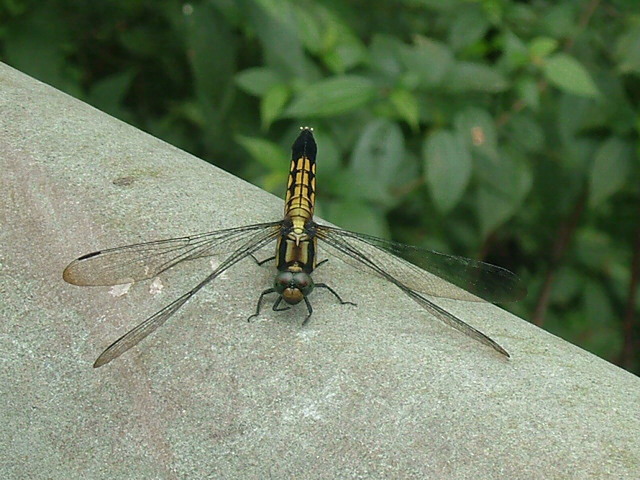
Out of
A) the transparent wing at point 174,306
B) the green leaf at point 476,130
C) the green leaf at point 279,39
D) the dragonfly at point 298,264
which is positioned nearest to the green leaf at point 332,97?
the green leaf at point 279,39

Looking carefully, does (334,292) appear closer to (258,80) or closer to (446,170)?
(446,170)

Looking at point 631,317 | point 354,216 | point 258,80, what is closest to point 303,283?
point 354,216

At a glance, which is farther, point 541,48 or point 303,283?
point 541,48

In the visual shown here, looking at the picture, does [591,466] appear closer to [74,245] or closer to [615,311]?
[74,245]

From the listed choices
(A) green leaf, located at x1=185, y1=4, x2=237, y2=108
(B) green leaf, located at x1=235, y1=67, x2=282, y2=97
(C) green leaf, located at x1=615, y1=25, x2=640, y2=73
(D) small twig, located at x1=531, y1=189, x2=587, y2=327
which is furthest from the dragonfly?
(D) small twig, located at x1=531, y1=189, x2=587, y2=327

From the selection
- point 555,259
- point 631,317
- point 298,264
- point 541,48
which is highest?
point 541,48

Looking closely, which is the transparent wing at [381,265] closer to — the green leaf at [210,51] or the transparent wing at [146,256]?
the transparent wing at [146,256]

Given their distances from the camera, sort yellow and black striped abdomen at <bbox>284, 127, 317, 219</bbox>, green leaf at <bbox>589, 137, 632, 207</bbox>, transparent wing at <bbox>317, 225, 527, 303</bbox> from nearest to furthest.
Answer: transparent wing at <bbox>317, 225, 527, 303</bbox>, yellow and black striped abdomen at <bbox>284, 127, 317, 219</bbox>, green leaf at <bbox>589, 137, 632, 207</bbox>

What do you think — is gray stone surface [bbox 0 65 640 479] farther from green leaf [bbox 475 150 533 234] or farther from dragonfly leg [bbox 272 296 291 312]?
green leaf [bbox 475 150 533 234]
